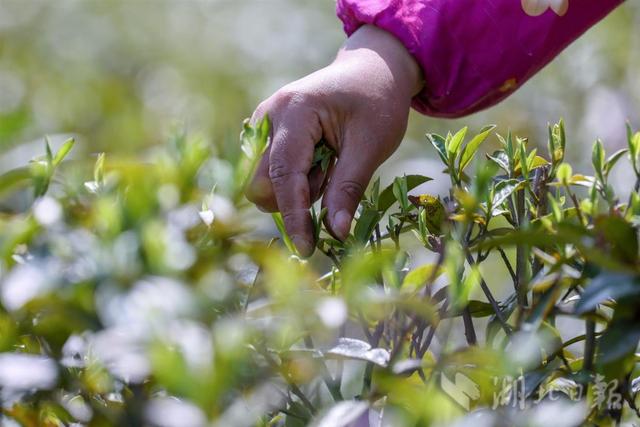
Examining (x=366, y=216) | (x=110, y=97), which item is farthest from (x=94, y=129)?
(x=366, y=216)

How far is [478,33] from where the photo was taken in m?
1.46

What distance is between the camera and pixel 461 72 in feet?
4.95

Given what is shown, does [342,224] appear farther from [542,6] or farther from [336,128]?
[542,6]

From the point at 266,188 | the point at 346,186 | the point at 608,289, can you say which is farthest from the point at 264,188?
the point at 608,289

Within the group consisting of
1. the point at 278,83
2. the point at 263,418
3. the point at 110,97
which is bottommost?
the point at 278,83

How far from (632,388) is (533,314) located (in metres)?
0.25

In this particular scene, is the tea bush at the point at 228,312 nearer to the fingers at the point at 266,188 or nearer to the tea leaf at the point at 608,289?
the tea leaf at the point at 608,289

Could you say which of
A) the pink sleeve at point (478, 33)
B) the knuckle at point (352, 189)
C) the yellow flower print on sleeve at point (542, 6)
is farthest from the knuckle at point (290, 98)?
the yellow flower print on sleeve at point (542, 6)

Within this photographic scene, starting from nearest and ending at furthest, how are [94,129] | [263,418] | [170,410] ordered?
[170,410] < [263,418] < [94,129]

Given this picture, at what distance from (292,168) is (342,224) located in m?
0.17

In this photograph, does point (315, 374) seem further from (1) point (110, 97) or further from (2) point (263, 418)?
(1) point (110, 97)

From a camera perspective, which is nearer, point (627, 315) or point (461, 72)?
point (627, 315)

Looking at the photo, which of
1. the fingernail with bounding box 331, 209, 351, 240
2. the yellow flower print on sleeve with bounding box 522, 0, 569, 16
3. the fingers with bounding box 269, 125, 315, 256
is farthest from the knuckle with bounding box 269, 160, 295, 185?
the yellow flower print on sleeve with bounding box 522, 0, 569, 16

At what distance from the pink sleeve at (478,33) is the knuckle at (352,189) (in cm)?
30
